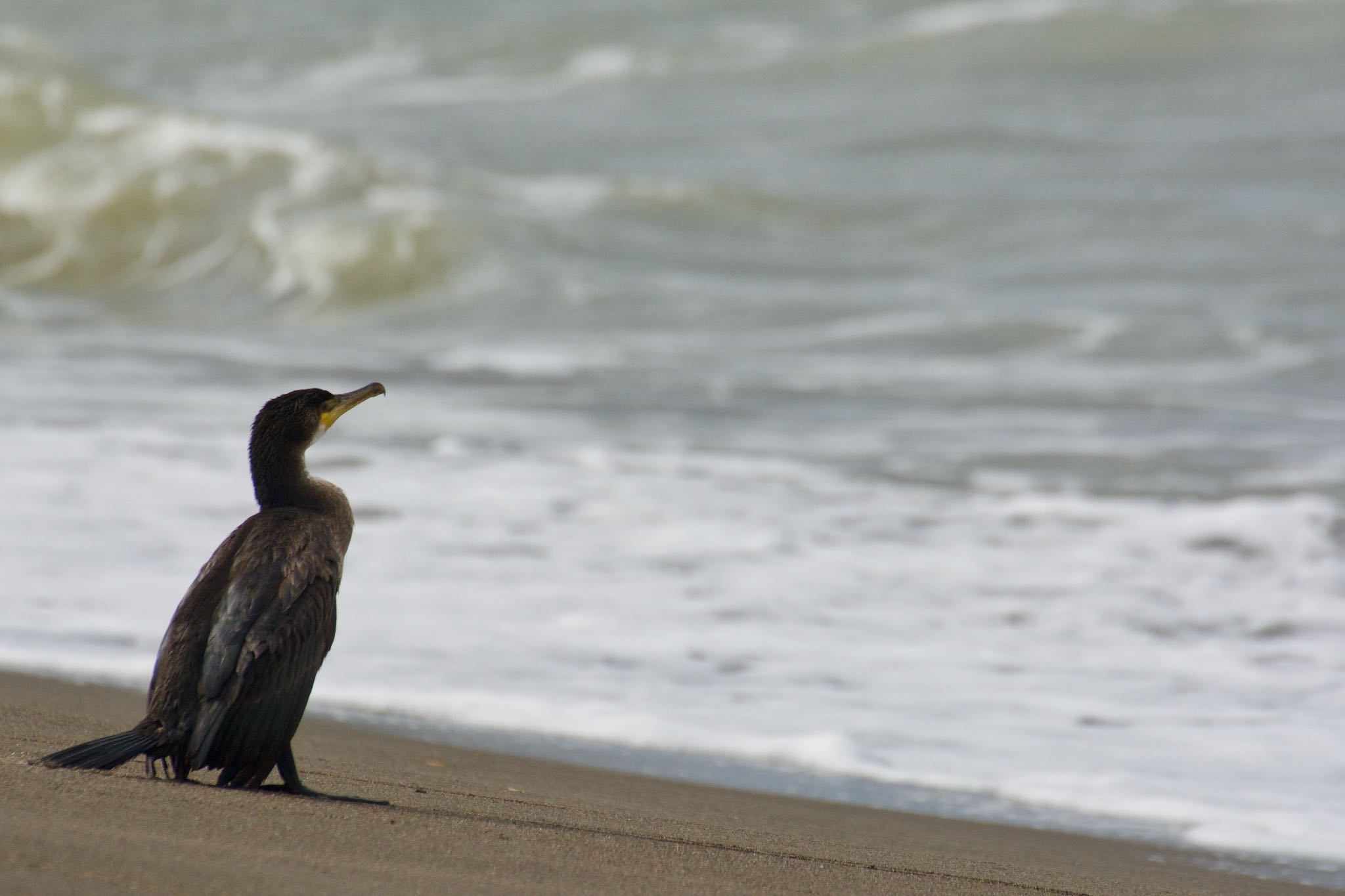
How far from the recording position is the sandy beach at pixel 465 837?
2.04m

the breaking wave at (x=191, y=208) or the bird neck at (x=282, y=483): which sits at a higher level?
the breaking wave at (x=191, y=208)

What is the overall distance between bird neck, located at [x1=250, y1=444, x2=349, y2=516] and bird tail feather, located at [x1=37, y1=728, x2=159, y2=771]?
17.4 inches

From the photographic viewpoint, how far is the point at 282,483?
2660 millimetres

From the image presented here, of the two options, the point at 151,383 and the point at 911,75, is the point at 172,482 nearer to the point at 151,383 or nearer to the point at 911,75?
the point at 151,383

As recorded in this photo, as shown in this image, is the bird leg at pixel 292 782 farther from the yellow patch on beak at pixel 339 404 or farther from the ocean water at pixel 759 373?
the ocean water at pixel 759 373

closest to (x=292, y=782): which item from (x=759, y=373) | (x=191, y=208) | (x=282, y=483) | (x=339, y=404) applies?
(x=282, y=483)

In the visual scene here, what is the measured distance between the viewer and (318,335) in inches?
425

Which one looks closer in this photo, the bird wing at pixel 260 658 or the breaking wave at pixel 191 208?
the bird wing at pixel 260 658

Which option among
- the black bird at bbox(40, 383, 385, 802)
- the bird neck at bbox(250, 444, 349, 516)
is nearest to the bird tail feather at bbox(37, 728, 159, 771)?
the black bird at bbox(40, 383, 385, 802)

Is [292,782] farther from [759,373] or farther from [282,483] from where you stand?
[759,373]

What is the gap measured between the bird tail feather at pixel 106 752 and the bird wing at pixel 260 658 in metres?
0.07

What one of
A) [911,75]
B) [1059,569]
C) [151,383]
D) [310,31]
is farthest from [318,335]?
[310,31]

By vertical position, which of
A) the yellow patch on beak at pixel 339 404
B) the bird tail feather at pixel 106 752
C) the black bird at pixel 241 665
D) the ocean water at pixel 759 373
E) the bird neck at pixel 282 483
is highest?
the ocean water at pixel 759 373

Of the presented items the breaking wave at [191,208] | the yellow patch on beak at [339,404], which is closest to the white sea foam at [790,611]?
the yellow patch on beak at [339,404]
